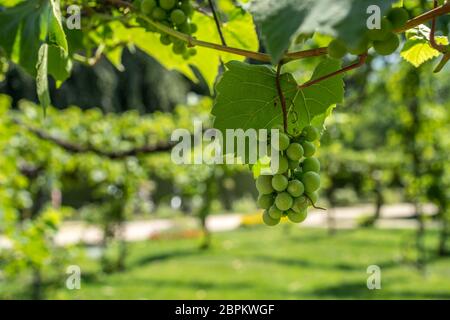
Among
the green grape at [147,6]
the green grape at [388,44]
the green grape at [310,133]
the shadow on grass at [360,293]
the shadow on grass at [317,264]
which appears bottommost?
the shadow on grass at [360,293]

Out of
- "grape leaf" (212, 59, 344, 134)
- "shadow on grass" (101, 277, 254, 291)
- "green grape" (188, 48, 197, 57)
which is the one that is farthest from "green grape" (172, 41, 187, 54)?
"shadow on grass" (101, 277, 254, 291)

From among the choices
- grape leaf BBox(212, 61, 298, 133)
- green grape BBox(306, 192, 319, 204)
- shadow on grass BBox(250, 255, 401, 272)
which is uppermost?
grape leaf BBox(212, 61, 298, 133)

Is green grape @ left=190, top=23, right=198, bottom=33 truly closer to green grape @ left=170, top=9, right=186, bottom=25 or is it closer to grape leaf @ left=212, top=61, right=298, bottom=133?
green grape @ left=170, top=9, right=186, bottom=25

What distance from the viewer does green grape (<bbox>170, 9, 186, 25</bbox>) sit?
772 mm

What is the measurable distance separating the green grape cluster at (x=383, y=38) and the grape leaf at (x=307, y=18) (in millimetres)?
64

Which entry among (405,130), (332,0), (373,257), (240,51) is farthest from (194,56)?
(373,257)

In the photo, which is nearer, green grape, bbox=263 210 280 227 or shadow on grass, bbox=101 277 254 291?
green grape, bbox=263 210 280 227

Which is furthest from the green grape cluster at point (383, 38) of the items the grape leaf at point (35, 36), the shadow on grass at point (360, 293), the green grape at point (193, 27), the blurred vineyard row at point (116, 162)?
the shadow on grass at point (360, 293)

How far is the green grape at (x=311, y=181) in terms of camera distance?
25.0 inches

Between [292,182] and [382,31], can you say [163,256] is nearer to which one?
[292,182]

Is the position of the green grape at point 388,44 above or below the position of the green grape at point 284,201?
above

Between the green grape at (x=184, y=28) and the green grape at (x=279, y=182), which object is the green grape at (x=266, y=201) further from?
the green grape at (x=184, y=28)

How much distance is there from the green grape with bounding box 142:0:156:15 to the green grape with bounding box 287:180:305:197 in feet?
1.00

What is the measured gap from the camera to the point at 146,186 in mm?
9328
